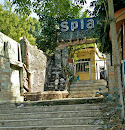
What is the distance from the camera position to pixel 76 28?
15609mm

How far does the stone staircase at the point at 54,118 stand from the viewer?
4904 millimetres

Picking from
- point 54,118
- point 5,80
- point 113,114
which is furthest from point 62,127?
point 5,80

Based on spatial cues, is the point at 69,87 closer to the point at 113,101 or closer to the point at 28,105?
the point at 28,105

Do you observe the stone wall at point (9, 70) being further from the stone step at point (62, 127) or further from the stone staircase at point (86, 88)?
the stone step at point (62, 127)

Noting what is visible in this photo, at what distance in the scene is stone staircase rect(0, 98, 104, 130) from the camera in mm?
4904

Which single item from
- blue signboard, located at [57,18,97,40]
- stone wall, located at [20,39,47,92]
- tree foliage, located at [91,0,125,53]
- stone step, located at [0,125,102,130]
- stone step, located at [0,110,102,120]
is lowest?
stone step, located at [0,125,102,130]

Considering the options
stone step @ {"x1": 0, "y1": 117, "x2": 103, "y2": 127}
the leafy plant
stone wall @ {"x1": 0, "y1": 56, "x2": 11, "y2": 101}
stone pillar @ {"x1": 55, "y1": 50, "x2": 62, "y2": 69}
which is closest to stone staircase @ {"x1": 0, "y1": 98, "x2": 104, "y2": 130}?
stone step @ {"x1": 0, "y1": 117, "x2": 103, "y2": 127}

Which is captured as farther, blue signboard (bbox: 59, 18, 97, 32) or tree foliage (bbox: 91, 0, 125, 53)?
blue signboard (bbox: 59, 18, 97, 32)

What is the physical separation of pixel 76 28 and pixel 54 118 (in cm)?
1108

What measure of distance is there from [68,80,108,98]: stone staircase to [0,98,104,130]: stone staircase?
3.81 metres

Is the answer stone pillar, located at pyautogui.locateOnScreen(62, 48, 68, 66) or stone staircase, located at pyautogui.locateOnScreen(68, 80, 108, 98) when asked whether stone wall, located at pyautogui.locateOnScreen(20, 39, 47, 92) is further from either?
stone staircase, located at pyautogui.locateOnScreen(68, 80, 108, 98)

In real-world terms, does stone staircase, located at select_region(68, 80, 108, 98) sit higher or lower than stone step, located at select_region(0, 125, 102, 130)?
higher

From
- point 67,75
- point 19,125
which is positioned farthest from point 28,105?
point 67,75

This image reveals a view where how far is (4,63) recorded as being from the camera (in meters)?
8.48
